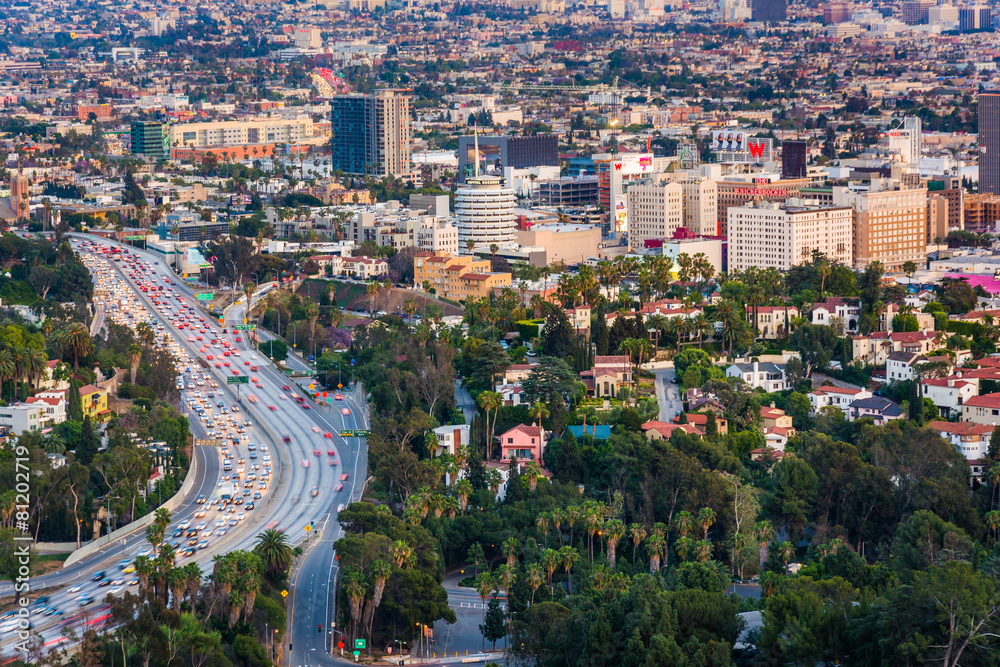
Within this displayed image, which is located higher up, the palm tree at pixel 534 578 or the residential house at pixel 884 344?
Answer: the residential house at pixel 884 344

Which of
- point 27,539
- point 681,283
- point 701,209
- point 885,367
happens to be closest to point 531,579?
point 27,539

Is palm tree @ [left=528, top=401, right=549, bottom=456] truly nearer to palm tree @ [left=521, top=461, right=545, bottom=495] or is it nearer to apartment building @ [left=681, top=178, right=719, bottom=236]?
palm tree @ [left=521, top=461, right=545, bottom=495]

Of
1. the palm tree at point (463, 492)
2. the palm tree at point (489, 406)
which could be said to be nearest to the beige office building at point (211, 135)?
the palm tree at point (489, 406)

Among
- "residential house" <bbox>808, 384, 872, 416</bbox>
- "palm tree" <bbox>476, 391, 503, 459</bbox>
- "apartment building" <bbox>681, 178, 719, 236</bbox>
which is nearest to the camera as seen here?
"palm tree" <bbox>476, 391, 503, 459</bbox>

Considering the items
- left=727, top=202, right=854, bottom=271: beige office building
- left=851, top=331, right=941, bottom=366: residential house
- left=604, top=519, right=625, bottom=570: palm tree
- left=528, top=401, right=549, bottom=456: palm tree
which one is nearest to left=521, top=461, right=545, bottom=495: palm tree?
left=528, top=401, right=549, bottom=456: palm tree

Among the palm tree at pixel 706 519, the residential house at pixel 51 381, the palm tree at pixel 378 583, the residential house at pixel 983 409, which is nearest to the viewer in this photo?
the palm tree at pixel 378 583

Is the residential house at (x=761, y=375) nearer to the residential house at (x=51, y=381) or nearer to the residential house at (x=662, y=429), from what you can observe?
the residential house at (x=662, y=429)

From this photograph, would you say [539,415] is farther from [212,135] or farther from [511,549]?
[212,135]
